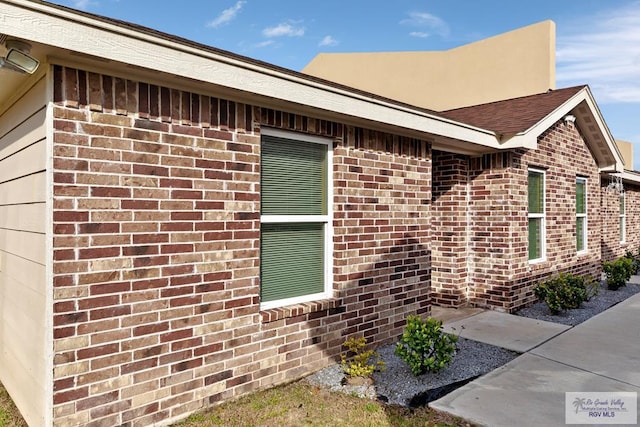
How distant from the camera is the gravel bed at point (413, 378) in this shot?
3.92 meters

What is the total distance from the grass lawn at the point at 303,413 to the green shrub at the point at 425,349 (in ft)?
2.12

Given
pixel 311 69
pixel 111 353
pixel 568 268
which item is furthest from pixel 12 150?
pixel 311 69

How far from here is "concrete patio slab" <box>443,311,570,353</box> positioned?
5.37 m

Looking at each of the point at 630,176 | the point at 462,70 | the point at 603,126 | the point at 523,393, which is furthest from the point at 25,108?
the point at 630,176

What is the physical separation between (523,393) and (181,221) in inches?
133

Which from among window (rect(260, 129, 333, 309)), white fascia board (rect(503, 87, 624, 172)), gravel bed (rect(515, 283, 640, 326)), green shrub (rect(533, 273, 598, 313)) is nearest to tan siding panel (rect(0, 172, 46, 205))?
window (rect(260, 129, 333, 309))

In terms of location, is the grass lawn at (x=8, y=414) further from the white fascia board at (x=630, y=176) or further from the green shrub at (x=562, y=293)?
the white fascia board at (x=630, y=176)

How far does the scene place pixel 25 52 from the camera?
2648mm

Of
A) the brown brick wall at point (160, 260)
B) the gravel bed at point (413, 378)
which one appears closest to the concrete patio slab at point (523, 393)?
the gravel bed at point (413, 378)

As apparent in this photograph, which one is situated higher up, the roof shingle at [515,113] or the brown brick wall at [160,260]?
the roof shingle at [515,113]

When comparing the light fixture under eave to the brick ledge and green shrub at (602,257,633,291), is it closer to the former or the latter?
the brick ledge

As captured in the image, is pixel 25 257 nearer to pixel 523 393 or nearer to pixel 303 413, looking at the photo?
pixel 303 413

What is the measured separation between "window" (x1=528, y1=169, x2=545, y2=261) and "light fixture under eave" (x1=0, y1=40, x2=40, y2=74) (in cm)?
755

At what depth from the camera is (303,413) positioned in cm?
354
